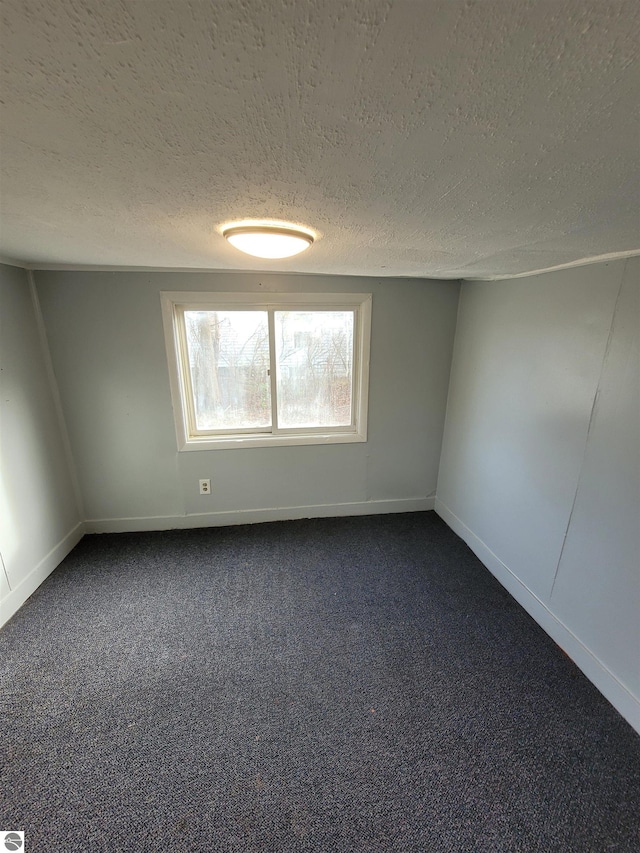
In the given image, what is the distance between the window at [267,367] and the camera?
239cm

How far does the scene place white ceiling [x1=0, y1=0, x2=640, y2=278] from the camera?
37 centimetres

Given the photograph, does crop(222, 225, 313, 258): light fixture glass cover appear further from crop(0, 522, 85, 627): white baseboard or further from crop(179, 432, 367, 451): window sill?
crop(0, 522, 85, 627): white baseboard

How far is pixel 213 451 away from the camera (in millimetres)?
2576

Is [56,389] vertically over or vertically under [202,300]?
under

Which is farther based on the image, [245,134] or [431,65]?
[245,134]

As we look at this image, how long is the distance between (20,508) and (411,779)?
7.61 feet

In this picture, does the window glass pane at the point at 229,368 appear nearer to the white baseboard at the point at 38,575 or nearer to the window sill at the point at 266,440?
the window sill at the point at 266,440

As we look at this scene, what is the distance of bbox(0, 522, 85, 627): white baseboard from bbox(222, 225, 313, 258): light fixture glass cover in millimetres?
2200

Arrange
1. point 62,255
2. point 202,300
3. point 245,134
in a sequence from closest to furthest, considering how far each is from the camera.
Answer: point 245,134 → point 62,255 → point 202,300

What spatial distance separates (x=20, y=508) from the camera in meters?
1.99

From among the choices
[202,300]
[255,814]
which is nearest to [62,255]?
[202,300]

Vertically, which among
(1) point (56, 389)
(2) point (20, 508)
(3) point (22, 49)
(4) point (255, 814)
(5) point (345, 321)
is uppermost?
(3) point (22, 49)

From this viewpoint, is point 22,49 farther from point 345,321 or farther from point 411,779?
Result: point 345,321

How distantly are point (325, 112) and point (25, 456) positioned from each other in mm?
2412
